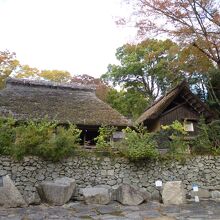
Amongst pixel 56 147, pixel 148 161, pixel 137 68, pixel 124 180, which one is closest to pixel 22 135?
pixel 56 147

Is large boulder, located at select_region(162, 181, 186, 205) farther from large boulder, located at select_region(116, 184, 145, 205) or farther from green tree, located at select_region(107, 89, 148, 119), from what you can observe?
green tree, located at select_region(107, 89, 148, 119)

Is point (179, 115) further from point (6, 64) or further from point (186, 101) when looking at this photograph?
point (6, 64)

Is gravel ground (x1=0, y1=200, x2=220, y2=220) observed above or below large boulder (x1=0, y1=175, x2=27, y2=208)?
below

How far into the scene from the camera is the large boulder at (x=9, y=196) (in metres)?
9.02

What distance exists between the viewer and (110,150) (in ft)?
37.6

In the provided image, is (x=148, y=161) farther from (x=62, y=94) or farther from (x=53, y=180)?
(x=62, y=94)

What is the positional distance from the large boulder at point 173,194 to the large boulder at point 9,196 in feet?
16.2

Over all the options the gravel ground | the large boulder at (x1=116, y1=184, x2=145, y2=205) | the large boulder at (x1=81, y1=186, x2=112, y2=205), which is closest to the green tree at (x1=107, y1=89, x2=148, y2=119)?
the large boulder at (x1=116, y1=184, x2=145, y2=205)

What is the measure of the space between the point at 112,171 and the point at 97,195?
1454 mm

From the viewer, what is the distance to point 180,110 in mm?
20500

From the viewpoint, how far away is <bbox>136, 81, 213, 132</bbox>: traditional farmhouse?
64.9 feet

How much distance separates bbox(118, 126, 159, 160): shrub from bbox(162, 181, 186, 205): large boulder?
1.42 meters

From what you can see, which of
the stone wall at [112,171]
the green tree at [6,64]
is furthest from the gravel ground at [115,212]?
the green tree at [6,64]

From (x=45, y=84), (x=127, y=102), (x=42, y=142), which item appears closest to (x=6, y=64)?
(x=45, y=84)
